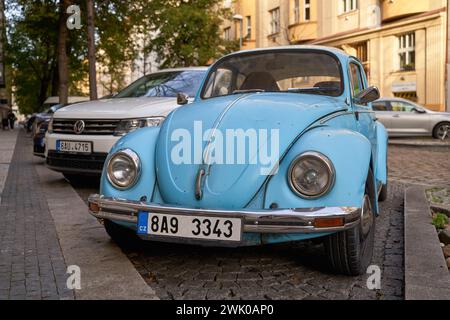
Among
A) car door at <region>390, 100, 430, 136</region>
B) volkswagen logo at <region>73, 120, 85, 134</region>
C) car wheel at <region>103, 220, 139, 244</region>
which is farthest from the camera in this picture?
car door at <region>390, 100, 430, 136</region>

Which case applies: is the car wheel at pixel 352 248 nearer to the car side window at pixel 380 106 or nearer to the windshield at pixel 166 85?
the windshield at pixel 166 85

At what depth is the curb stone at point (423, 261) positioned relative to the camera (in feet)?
10.5

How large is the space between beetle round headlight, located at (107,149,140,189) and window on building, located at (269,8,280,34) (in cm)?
3374

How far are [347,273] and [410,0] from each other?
2339 cm

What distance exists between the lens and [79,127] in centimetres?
711

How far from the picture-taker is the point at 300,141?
3.53 meters

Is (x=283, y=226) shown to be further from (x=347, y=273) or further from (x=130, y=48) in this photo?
(x=130, y=48)

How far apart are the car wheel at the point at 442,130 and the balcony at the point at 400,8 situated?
763cm

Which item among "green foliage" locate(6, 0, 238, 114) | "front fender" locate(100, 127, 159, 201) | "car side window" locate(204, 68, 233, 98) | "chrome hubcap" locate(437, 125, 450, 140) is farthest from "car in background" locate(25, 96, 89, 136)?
"chrome hubcap" locate(437, 125, 450, 140)

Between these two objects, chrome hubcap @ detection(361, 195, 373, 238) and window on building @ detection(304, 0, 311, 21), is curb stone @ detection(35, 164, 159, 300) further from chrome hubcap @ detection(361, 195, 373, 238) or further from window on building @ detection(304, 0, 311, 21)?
window on building @ detection(304, 0, 311, 21)

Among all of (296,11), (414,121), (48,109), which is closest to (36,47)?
(296,11)

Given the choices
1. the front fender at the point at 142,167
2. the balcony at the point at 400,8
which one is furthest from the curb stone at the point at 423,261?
the balcony at the point at 400,8

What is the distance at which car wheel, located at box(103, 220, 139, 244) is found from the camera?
13.8 feet

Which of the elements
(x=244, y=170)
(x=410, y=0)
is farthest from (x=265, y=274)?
(x=410, y=0)
